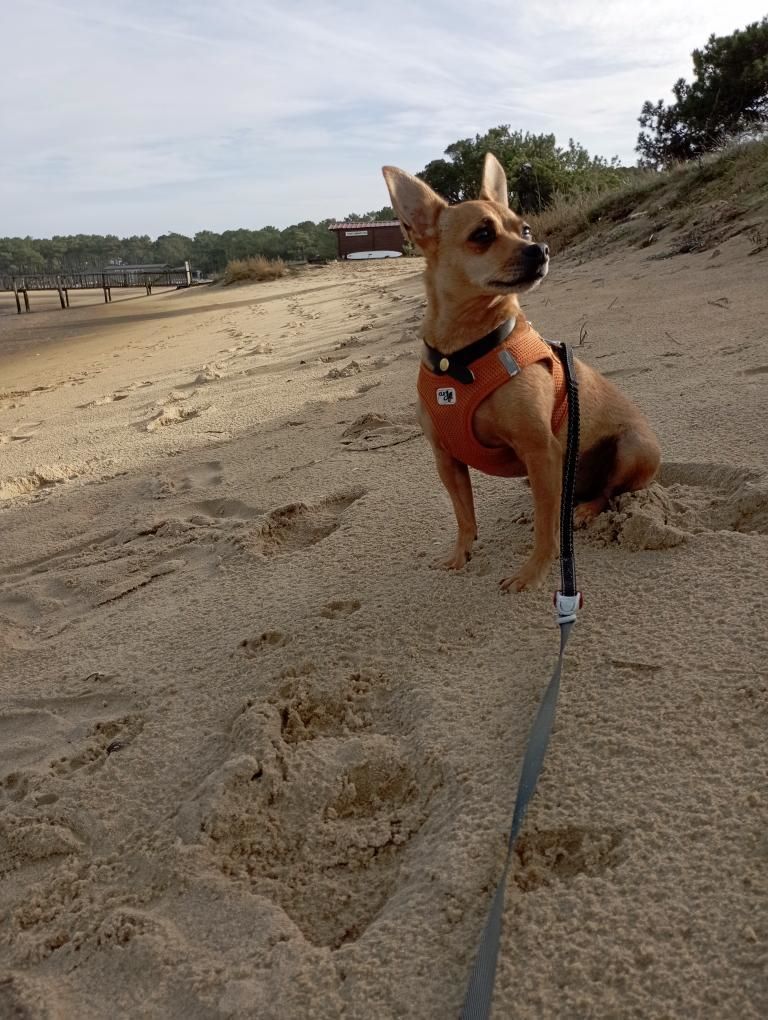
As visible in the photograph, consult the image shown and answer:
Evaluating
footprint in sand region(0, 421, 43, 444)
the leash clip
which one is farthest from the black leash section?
footprint in sand region(0, 421, 43, 444)

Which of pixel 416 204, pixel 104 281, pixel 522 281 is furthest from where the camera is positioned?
pixel 104 281

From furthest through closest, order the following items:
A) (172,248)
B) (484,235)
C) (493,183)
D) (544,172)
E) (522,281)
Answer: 1. (172,248)
2. (544,172)
3. (493,183)
4. (484,235)
5. (522,281)

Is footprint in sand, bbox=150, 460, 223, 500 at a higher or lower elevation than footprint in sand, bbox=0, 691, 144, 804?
higher

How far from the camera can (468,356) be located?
2.84 m

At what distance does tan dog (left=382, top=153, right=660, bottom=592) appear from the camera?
2.77 metres

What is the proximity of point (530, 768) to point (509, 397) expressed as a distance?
4.82 ft

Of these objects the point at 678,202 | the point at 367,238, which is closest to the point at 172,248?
the point at 367,238

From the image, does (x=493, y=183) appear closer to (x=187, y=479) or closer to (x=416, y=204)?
(x=416, y=204)

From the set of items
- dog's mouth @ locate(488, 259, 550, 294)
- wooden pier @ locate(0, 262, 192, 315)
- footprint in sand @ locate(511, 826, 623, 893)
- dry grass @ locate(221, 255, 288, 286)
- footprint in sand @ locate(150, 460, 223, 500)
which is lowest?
footprint in sand @ locate(511, 826, 623, 893)

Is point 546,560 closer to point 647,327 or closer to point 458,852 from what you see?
point 458,852

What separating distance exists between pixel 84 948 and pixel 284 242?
85128 millimetres

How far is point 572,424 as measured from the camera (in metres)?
2.58

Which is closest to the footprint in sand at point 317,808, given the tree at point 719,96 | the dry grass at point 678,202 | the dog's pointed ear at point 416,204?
the dog's pointed ear at point 416,204

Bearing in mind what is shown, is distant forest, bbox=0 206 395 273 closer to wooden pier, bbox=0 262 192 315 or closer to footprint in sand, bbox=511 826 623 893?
wooden pier, bbox=0 262 192 315
